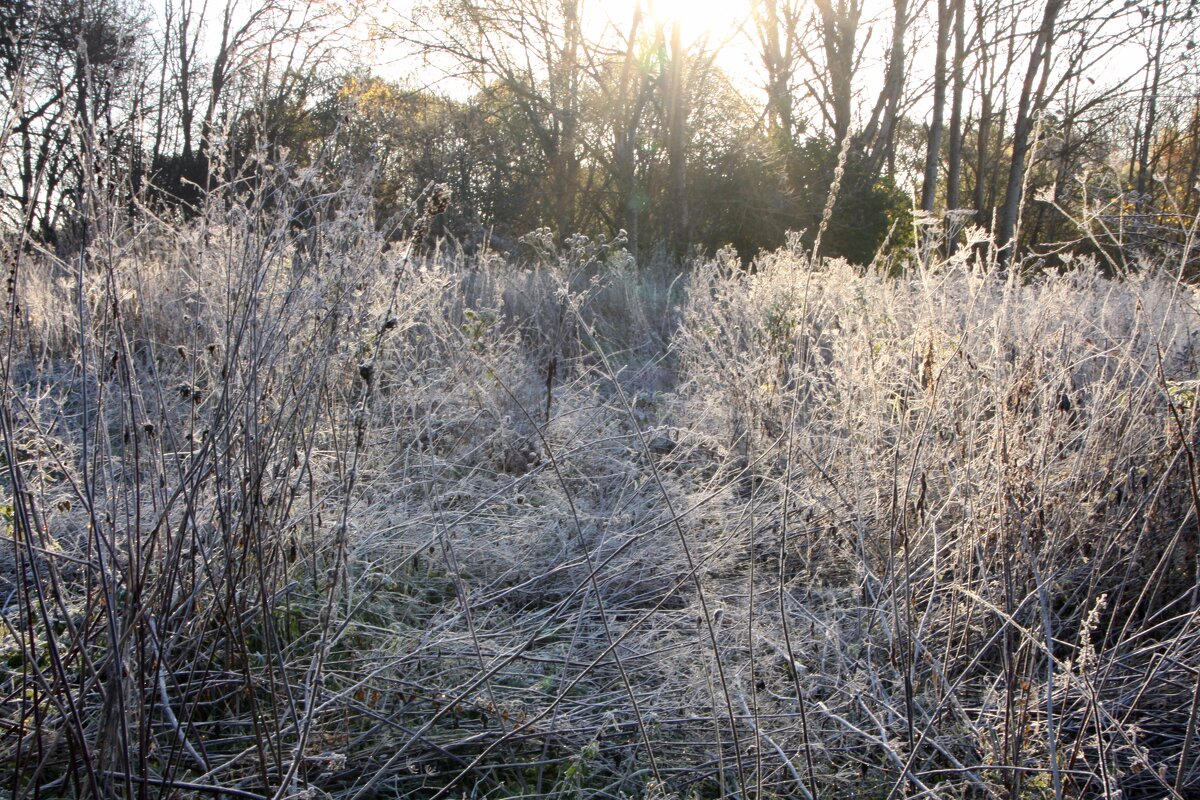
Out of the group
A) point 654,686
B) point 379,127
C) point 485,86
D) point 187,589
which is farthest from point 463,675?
point 485,86

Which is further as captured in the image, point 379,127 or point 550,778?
point 379,127

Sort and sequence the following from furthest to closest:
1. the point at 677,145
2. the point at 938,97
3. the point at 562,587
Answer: the point at 677,145
the point at 938,97
the point at 562,587

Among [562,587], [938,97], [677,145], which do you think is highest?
[938,97]

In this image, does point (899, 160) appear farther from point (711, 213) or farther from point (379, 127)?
point (379, 127)

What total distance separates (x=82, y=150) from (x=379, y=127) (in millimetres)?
13815

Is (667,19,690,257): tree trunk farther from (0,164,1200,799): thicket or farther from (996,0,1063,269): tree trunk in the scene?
(0,164,1200,799): thicket

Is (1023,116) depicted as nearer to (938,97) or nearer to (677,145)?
(938,97)

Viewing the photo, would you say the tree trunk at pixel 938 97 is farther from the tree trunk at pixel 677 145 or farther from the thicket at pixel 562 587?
the thicket at pixel 562 587

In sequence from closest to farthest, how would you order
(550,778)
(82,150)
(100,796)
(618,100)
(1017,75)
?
(100,796) < (82,150) < (550,778) < (618,100) < (1017,75)

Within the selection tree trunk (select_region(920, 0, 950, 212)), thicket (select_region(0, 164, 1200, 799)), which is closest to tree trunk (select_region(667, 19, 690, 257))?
tree trunk (select_region(920, 0, 950, 212))

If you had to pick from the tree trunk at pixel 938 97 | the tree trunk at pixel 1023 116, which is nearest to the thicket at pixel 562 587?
the tree trunk at pixel 938 97

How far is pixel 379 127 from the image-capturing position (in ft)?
46.9

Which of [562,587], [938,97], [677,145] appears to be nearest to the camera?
[562,587]

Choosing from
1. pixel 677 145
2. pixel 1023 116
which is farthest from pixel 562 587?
pixel 1023 116
